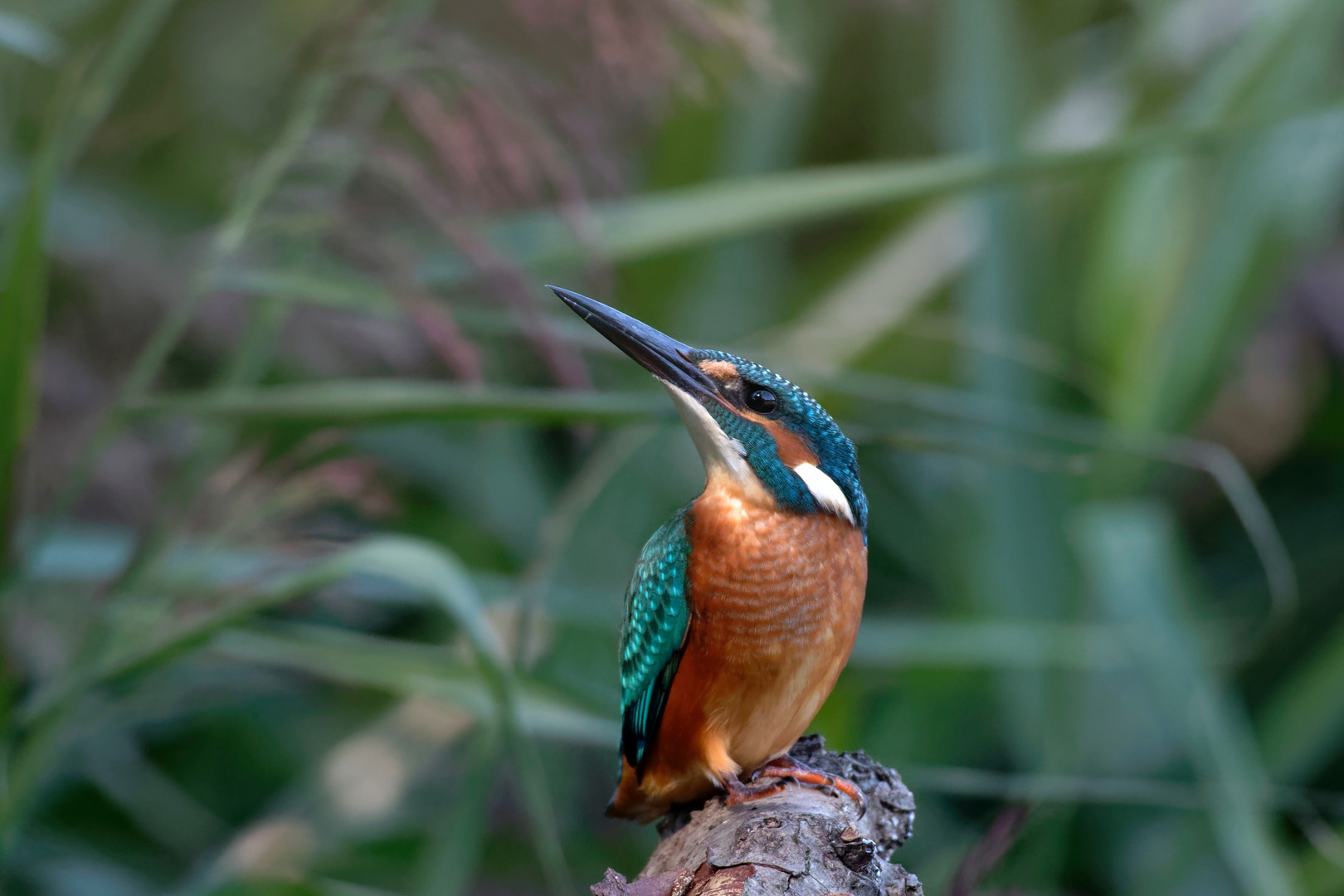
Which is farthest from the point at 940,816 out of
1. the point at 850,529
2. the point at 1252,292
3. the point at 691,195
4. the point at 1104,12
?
the point at 1104,12

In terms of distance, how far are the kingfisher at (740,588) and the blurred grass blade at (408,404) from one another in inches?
7.7

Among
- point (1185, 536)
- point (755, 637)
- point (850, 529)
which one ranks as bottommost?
point (755, 637)

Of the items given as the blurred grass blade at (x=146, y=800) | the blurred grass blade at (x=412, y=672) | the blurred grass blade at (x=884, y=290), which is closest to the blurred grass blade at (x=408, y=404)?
the blurred grass blade at (x=412, y=672)

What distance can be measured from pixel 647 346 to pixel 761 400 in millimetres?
146

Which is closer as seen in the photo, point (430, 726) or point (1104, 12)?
point (430, 726)

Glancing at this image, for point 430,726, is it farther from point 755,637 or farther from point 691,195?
point 755,637

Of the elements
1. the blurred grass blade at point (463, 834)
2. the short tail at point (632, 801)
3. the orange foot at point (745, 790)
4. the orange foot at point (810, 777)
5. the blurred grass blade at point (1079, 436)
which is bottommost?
the blurred grass blade at point (463, 834)

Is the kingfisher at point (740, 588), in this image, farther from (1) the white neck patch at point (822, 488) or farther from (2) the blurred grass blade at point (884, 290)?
(2) the blurred grass blade at point (884, 290)

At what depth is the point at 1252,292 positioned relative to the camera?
2.83 meters

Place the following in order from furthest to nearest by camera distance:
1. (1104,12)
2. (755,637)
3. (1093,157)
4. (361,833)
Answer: (1104,12), (361,833), (1093,157), (755,637)

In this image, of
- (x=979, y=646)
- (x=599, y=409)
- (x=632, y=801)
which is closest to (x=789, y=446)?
(x=599, y=409)

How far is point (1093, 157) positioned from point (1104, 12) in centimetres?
250

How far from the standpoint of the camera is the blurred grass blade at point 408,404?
1381 millimetres

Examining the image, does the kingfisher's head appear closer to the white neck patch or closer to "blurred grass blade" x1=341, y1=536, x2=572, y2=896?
the white neck patch
